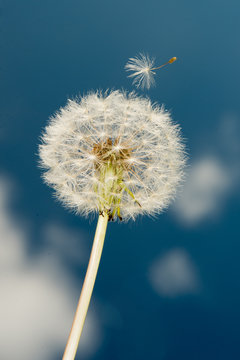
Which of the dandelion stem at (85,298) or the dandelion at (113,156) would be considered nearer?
the dandelion stem at (85,298)

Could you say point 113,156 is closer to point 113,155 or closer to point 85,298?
point 113,155

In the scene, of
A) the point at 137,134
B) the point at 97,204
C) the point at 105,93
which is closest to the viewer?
the point at 97,204

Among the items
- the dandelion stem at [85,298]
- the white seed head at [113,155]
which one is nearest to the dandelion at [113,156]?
the white seed head at [113,155]

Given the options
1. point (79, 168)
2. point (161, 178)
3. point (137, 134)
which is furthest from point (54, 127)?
point (161, 178)

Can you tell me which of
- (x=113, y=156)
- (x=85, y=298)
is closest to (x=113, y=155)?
(x=113, y=156)

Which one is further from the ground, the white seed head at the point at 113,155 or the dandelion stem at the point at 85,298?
the white seed head at the point at 113,155

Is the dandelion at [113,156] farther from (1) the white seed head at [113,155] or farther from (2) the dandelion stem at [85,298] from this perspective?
(2) the dandelion stem at [85,298]

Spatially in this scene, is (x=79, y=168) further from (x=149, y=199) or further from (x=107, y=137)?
(x=149, y=199)
